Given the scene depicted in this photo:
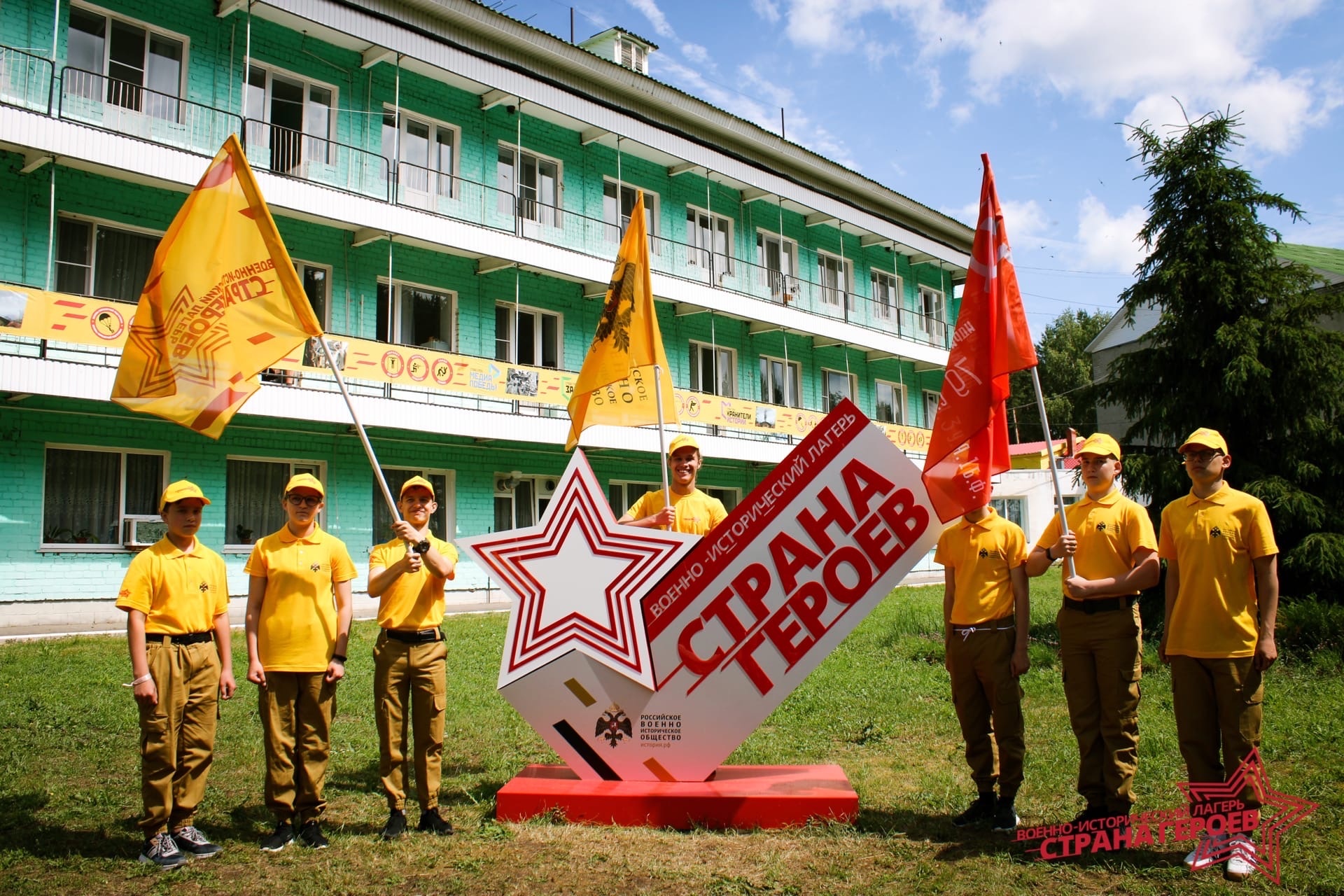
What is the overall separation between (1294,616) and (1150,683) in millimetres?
1962

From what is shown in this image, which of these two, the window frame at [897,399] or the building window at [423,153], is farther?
the window frame at [897,399]

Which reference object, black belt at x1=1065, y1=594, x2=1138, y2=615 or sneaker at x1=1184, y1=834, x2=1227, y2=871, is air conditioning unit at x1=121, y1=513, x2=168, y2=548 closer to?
black belt at x1=1065, y1=594, x2=1138, y2=615

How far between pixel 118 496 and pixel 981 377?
14031 mm

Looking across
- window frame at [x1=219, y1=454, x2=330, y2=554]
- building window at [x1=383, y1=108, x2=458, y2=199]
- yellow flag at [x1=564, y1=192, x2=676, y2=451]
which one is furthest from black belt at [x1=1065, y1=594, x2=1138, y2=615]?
building window at [x1=383, y1=108, x2=458, y2=199]

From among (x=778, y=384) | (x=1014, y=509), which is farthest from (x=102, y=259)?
(x=1014, y=509)

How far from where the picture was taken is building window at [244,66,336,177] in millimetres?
16906

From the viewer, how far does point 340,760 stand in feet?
22.9

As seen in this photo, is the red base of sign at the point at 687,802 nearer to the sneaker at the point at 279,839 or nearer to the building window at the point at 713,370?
the sneaker at the point at 279,839

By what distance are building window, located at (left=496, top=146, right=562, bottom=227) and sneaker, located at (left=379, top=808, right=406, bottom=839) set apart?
1630 cm

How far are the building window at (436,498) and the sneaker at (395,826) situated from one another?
1286 centimetres

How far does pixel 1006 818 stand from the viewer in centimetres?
525

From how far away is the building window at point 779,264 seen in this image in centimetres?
2636

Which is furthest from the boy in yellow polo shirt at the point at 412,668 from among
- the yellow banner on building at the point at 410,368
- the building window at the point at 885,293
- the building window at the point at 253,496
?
the building window at the point at 885,293
